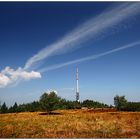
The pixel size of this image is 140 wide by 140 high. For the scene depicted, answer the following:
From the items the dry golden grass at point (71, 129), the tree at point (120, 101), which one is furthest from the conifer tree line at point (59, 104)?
the dry golden grass at point (71, 129)

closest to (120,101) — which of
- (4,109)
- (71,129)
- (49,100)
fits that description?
(49,100)

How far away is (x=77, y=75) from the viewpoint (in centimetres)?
6203

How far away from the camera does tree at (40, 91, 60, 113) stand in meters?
46.0

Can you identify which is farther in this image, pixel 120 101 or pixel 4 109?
pixel 4 109

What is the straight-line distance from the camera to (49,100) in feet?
151

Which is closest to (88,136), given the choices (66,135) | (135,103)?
(66,135)

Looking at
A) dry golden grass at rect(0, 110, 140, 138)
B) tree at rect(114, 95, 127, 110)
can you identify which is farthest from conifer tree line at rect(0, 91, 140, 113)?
dry golden grass at rect(0, 110, 140, 138)

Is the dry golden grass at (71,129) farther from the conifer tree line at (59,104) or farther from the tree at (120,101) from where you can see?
the tree at (120,101)

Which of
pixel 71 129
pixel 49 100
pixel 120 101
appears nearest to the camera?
pixel 71 129

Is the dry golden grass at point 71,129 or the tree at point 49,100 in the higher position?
the tree at point 49,100

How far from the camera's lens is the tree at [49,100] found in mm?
46031

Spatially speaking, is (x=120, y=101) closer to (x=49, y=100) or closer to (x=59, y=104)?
(x=59, y=104)

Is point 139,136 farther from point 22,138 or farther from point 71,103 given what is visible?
point 71,103

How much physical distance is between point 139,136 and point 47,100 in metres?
27.9
